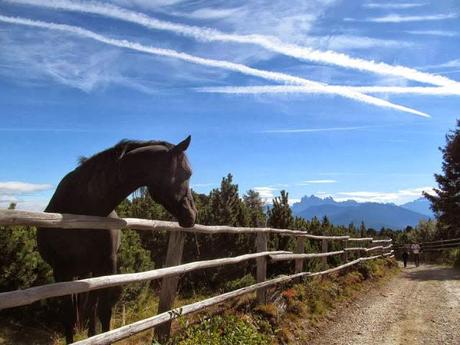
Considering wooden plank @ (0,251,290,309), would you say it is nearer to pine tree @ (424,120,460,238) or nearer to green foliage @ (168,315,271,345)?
green foliage @ (168,315,271,345)

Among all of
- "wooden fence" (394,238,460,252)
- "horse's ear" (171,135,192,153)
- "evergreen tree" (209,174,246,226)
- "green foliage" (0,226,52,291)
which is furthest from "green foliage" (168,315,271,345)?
"wooden fence" (394,238,460,252)

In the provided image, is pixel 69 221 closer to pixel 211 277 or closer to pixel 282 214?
pixel 211 277

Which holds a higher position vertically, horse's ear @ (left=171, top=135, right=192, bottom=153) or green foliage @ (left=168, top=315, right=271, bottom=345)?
horse's ear @ (left=171, top=135, right=192, bottom=153)

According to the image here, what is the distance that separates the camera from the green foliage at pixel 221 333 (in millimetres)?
4715

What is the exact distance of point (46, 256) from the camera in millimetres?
4109

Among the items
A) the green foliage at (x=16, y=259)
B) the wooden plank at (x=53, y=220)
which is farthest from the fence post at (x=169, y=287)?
the green foliage at (x=16, y=259)

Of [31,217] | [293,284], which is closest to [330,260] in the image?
[293,284]

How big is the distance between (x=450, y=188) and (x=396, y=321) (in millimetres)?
23277

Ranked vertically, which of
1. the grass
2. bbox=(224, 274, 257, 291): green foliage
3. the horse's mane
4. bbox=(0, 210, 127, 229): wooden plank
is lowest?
the grass

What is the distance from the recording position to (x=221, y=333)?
5.22 meters

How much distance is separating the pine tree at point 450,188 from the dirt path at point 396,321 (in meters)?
18.4

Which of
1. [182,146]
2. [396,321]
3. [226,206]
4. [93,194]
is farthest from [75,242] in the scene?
[226,206]

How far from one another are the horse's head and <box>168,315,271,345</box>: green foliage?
1.38m

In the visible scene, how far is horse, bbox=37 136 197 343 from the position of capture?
3945mm
